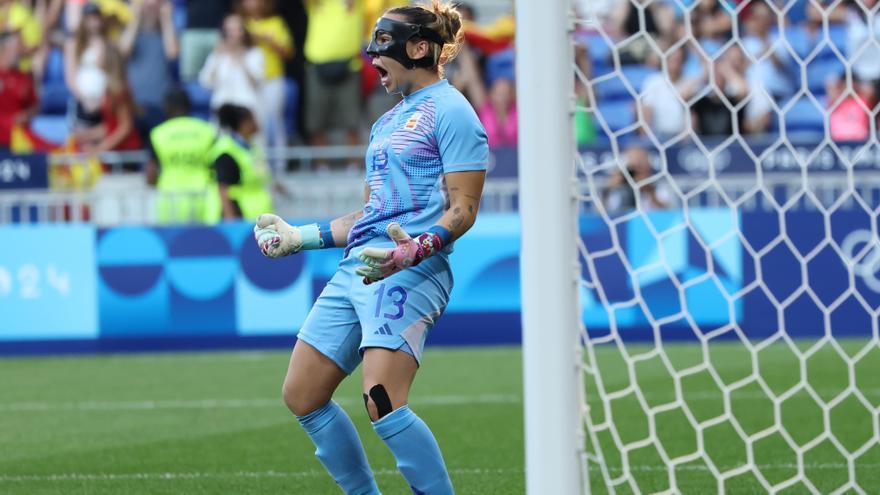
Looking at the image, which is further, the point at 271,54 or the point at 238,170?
the point at 271,54

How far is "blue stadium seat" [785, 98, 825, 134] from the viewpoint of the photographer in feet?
50.5

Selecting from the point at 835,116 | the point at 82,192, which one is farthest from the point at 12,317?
the point at 835,116

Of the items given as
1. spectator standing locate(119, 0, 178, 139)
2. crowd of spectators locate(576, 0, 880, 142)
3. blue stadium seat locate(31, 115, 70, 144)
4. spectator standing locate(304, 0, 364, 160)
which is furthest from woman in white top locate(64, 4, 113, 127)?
crowd of spectators locate(576, 0, 880, 142)

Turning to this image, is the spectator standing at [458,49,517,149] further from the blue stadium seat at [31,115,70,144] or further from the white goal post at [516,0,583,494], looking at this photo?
the white goal post at [516,0,583,494]

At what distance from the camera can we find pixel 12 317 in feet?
43.3

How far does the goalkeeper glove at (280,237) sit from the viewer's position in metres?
5.18

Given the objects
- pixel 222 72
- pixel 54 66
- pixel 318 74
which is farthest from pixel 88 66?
pixel 318 74

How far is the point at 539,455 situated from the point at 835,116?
11301 millimetres

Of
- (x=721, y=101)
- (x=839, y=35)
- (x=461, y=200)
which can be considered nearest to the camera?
(x=461, y=200)

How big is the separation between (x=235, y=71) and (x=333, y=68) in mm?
1002

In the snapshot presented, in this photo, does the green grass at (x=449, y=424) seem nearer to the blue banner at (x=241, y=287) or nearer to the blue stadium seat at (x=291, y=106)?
the blue banner at (x=241, y=287)

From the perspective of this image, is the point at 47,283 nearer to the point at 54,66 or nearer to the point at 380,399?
the point at 54,66

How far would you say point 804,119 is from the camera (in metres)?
15.6

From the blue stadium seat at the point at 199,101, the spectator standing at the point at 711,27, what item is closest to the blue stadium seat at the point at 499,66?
the spectator standing at the point at 711,27
